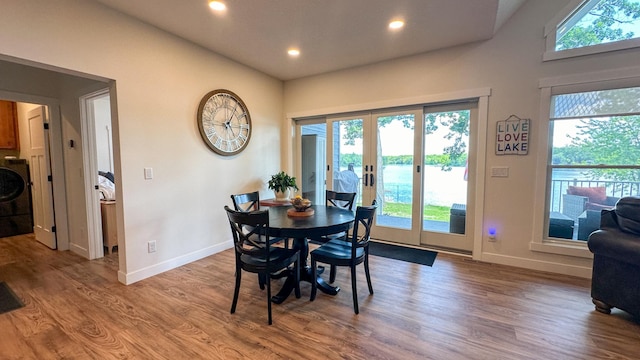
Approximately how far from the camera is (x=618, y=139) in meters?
2.70

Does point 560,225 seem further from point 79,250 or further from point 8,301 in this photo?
point 79,250

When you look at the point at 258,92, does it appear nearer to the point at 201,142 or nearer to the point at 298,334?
the point at 201,142

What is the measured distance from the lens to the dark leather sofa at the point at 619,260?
1.98 meters

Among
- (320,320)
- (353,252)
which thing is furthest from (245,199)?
(320,320)

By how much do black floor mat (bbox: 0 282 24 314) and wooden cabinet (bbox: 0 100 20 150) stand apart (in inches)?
126

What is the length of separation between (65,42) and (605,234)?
467 centimetres

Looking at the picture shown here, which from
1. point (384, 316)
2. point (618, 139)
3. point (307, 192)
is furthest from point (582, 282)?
point (307, 192)

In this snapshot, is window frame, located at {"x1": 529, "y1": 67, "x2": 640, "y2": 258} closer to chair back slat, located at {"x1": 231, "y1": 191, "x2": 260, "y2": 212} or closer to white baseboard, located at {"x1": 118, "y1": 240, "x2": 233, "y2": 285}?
chair back slat, located at {"x1": 231, "y1": 191, "x2": 260, "y2": 212}

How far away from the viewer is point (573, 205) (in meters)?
2.95

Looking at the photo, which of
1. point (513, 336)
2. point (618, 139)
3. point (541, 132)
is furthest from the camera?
point (541, 132)

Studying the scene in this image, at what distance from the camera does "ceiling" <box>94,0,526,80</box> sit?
2451mm

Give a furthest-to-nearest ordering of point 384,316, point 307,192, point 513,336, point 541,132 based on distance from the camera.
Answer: point 307,192
point 541,132
point 384,316
point 513,336

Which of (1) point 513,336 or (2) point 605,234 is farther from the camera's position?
(2) point 605,234

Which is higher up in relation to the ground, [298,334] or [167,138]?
[167,138]
